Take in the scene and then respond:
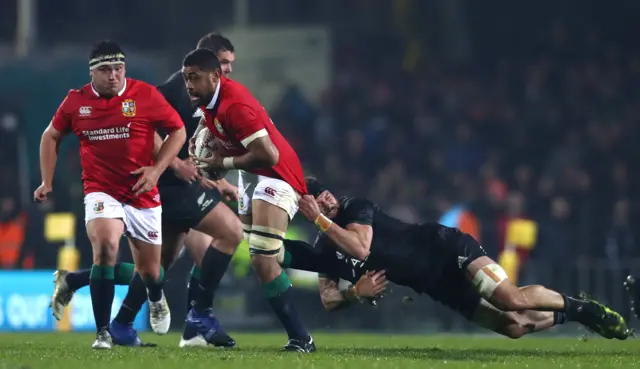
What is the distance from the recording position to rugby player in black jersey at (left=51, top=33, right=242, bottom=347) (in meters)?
12.0

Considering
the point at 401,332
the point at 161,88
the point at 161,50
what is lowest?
the point at 401,332

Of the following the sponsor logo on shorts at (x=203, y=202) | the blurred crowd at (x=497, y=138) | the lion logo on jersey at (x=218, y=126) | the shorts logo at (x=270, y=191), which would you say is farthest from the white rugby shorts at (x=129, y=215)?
the blurred crowd at (x=497, y=138)

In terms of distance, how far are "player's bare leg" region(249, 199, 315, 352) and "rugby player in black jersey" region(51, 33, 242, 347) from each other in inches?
51.4

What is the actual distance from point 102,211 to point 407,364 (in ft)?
10.2

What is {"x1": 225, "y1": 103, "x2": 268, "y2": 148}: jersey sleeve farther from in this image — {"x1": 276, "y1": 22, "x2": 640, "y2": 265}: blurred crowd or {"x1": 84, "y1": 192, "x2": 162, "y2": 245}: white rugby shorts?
{"x1": 276, "y1": 22, "x2": 640, "y2": 265}: blurred crowd

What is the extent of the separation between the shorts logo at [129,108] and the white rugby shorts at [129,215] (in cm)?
72

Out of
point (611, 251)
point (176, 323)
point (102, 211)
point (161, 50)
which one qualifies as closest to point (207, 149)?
point (102, 211)

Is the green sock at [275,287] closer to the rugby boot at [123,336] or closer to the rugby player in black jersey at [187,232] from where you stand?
the rugby player in black jersey at [187,232]

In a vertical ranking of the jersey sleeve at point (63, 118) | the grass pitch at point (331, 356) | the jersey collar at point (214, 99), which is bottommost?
the grass pitch at point (331, 356)

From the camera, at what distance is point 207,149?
11016 mm

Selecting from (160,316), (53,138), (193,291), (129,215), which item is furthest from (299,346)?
(53,138)

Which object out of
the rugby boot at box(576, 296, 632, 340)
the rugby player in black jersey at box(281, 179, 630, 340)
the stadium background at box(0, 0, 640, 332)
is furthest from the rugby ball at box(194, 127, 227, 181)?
the stadium background at box(0, 0, 640, 332)

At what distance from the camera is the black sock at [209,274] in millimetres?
12047

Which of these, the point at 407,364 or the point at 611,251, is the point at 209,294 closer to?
the point at 407,364
